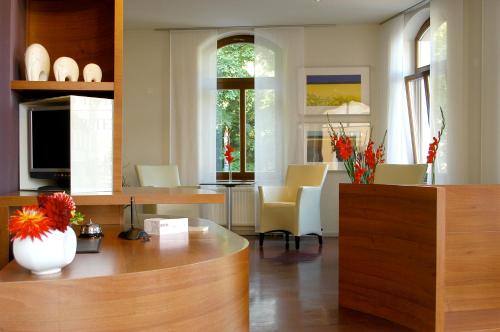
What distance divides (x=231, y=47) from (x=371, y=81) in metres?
1.91

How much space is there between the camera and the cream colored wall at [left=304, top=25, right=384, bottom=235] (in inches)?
286

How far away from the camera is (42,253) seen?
4.59 ft

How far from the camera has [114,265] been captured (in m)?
1.56

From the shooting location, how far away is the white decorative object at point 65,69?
8.11 ft

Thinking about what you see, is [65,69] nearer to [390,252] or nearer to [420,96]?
[390,252]

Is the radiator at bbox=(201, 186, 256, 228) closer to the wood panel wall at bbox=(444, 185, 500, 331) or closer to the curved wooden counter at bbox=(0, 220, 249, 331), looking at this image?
the wood panel wall at bbox=(444, 185, 500, 331)

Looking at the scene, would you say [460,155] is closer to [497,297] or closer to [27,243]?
[497,297]

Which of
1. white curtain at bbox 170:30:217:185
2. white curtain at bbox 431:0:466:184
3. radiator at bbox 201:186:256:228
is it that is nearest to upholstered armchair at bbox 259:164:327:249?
radiator at bbox 201:186:256:228

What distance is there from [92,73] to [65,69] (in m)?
0.11

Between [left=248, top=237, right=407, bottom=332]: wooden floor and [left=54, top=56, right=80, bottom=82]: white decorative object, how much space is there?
1698 mm

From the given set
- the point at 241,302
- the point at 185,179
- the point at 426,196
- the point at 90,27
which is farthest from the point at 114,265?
the point at 185,179

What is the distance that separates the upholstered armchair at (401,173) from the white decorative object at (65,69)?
3359 mm

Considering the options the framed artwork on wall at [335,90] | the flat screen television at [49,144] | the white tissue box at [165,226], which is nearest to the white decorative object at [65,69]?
the flat screen television at [49,144]

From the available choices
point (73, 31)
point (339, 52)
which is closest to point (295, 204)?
point (339, 52)
